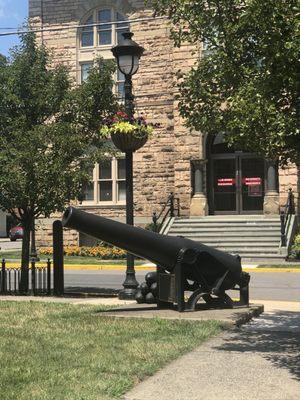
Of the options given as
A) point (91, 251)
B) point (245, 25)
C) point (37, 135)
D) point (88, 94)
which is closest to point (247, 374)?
point (245, 25)

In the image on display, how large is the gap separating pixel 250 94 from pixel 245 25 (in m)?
1.11

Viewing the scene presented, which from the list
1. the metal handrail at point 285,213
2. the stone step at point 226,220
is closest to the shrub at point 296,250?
the metal handrail at point 285,213

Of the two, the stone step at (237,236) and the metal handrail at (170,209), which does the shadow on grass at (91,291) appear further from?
the metal handrail at (170,209)

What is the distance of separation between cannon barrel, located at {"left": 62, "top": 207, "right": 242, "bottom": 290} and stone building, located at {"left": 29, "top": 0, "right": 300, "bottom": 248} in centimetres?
1546

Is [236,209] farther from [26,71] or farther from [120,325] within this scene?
[120,325]

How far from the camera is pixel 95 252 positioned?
2506cm

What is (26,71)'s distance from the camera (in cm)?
1302

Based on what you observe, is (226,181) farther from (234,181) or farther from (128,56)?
(128,56)

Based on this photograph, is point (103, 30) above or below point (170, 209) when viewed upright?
above

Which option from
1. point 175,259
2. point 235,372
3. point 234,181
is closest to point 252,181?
point 234,181

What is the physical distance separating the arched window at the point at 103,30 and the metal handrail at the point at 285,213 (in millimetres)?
10926

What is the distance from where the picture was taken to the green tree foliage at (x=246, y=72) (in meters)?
5.46

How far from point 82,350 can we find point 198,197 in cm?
1907

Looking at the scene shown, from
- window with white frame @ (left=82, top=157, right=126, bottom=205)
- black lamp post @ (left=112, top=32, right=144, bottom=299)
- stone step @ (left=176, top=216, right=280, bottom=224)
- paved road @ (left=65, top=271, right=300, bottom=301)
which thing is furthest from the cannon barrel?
window with white frame @ (left=82, top=157, right=126, bottom=205)
